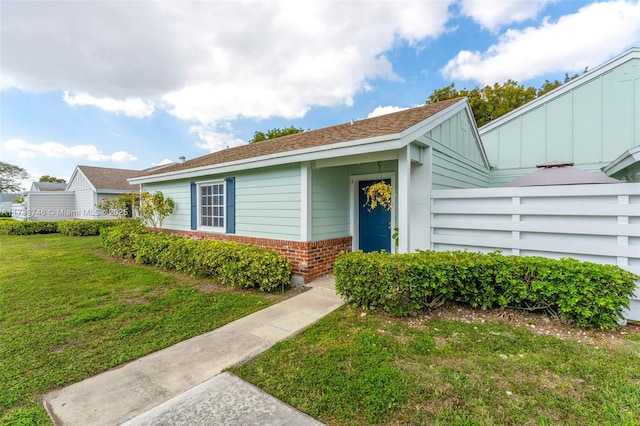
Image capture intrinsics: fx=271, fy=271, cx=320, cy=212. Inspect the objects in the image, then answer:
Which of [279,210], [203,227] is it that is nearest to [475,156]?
[279,210]

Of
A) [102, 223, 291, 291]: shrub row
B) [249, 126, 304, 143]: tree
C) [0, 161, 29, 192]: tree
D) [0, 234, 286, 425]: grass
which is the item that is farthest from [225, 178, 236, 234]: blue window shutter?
[0, 161, 29, 192]: tree

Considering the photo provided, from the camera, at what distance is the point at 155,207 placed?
372 inches

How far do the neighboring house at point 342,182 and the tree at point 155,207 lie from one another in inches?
79.5

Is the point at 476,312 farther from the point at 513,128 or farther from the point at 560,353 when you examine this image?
the point at 513,128

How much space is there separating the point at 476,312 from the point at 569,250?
5.31ft

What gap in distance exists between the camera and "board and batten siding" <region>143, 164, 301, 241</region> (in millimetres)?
6051

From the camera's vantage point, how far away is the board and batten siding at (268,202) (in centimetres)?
605

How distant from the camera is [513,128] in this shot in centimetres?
955

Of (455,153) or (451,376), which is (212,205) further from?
(451,376)

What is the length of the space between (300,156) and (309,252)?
2025mm

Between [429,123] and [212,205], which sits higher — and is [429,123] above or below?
above

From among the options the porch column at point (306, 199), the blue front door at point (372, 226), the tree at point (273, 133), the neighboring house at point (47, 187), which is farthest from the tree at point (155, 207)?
the neighboring house at point (47, 187)

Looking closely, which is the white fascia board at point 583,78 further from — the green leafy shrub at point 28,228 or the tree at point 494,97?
the green leafy shrub at point 28,228

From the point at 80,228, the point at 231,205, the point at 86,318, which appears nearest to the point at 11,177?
the point at 80,228
